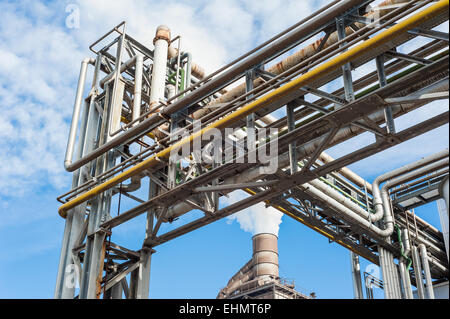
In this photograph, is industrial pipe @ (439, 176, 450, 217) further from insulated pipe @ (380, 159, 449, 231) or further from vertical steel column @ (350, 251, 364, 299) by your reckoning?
vertical steel column @ (350, 251, 364, 299)

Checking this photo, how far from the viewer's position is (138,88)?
15.6 m

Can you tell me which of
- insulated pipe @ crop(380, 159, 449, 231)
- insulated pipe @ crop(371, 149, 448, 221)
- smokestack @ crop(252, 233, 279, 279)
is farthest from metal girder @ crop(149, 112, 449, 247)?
smokestack @ crop(252, 233, 279, 279)

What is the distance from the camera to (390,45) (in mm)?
10500

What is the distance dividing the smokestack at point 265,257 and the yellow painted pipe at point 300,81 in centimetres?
2593

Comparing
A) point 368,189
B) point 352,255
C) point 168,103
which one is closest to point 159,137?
point 168,103

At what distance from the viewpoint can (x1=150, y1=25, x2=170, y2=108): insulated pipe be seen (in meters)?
15.3

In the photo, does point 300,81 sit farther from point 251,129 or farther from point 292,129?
point 251,129

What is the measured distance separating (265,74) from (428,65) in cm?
355

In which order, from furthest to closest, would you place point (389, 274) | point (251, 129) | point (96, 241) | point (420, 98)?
1. point (389, 274)
2. point (96, 241)
3. point (251, 129)
4. point (420, 98)

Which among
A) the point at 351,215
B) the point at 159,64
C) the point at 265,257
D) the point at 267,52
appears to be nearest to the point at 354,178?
the point at 351,215

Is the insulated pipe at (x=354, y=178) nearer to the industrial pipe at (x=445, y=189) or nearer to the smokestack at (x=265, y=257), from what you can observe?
the industrial pipe at (x=445, y=189)

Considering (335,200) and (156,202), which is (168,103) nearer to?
(156,202)

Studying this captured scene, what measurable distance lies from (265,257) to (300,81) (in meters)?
29.9

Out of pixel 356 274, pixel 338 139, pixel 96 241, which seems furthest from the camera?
pixel 356 274
